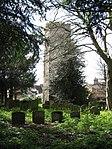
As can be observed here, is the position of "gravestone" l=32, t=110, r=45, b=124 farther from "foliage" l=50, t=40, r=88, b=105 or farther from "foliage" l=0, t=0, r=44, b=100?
"foliage" l=50, t=40, r=88, b=105

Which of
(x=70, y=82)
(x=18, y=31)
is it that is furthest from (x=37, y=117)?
(x=70, y=82)

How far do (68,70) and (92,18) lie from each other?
2068cm

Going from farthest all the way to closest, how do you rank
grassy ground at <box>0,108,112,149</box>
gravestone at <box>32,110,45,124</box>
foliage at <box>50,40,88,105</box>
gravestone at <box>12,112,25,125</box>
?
foliage at <box>50,40,88,105</box>, gravestone at <box>32,110,45,124</box>, gravestone at <box>12,112,25,125</box>, grassy ground at <box>0,108,112,149</box>

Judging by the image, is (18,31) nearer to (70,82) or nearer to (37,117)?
(37,117)

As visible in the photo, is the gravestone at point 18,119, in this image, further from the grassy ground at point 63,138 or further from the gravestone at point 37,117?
the grassy ground at point 63,138

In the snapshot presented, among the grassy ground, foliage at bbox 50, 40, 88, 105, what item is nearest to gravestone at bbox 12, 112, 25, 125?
the grassy ground

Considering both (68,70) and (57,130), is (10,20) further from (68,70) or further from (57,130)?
(68,70)

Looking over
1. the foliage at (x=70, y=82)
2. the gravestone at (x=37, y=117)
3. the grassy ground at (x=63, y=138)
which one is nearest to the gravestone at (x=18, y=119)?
the gravestone at (x=37, y=117)

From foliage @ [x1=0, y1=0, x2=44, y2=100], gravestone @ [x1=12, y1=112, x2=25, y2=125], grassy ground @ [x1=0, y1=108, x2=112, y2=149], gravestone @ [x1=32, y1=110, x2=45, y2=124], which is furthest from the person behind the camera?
gravestone @ [x1=32, y1=110, x2=45, y2=124]

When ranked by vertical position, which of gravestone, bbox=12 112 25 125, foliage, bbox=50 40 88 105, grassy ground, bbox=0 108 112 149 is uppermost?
foliage, bbox=50 40 88 105

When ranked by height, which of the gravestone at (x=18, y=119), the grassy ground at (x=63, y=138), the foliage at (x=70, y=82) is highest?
the foliage at (x=70, y=82)

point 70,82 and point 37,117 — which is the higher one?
point 70,82

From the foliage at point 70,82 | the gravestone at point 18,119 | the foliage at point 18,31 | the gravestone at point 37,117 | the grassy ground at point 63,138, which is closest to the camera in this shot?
the grassy ground at point 63,138

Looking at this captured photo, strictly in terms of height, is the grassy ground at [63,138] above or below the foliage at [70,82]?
below
